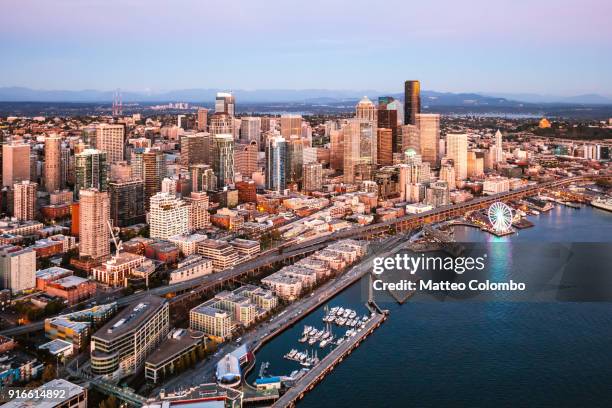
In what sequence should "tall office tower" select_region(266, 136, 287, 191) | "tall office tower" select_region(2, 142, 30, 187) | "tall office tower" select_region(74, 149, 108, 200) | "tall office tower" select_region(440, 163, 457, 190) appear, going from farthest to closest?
"tall office tower" select_region(440, 163, 457, 190)
"tall office tower" select_region(266, 136, 287, 191)
"tall office tower" select_region(2, 142, 30, 187)
"tall office tower" select_region(74, 149, 108, 200)

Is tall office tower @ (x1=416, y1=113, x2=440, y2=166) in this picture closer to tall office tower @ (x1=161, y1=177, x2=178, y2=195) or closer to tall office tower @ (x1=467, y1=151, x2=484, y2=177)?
tall office tower @ (x1=467, y1=151, x2=484, y2=177)

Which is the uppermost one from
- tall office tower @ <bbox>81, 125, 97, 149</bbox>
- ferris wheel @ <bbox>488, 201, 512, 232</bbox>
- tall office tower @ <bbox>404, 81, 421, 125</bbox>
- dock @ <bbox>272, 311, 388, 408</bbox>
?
tall office tower @ <bbox>404, 81, 421, 125</bbox>

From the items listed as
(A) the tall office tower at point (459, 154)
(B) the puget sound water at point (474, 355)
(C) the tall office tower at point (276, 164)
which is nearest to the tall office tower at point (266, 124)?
(A) the tall office tower at point (459, 154)

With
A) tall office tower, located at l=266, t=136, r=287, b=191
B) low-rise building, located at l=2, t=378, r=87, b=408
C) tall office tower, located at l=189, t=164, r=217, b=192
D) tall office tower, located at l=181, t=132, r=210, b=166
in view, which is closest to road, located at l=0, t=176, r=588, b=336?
low-rise building, located at l=2, t=378, r=87, b=408

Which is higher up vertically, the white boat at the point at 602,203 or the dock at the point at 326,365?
the white boat at the point at 602,203

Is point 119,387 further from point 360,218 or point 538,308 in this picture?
point 360,218

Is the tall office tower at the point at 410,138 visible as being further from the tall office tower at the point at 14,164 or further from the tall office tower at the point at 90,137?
the tall office tower at the point at 14,164

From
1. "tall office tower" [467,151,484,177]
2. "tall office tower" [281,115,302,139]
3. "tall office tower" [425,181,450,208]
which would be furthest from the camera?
"tall office tower" [281,115,302,139]
